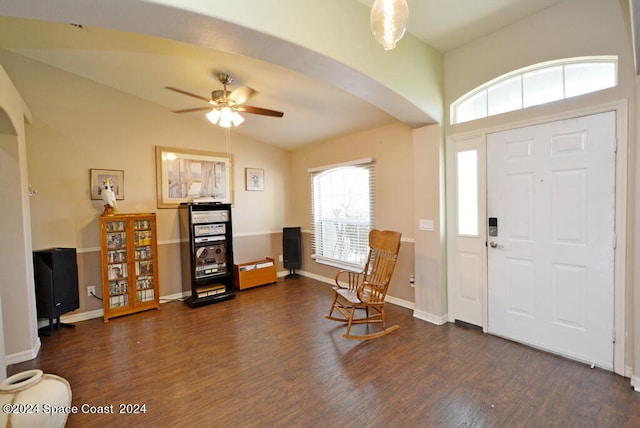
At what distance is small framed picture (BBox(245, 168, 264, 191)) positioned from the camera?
16.8ft

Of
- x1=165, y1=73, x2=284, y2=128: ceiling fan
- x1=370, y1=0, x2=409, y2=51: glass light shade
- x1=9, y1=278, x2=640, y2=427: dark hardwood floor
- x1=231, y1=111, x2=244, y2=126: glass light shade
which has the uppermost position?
x1=165, y1=73, x2=284, y2=128: ceiling fan

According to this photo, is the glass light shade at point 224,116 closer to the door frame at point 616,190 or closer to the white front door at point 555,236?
the door frame at point 616,190

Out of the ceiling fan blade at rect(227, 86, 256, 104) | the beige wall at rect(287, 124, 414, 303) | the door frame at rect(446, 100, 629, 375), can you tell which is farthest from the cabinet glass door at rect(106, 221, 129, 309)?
the door frame at rect(446, 100, 629, 375)

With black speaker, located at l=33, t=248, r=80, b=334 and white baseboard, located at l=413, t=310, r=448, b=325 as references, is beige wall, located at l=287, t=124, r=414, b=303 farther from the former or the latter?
black speaker, located at l=33, t=248, r=80, b=334

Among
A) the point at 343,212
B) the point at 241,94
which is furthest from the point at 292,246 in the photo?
the point at 241,94

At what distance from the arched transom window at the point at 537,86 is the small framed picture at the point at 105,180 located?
176 inches

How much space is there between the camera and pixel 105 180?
377 cm

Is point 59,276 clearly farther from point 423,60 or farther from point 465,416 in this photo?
point 423,60

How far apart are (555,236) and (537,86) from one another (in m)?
1.39

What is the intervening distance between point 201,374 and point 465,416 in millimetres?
2051

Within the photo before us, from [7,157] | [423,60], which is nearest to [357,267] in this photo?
[423,60]

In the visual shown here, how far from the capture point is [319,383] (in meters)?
2.20

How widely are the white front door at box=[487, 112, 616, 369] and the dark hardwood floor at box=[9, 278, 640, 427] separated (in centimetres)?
25

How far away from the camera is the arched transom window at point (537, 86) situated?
88.4 inches
